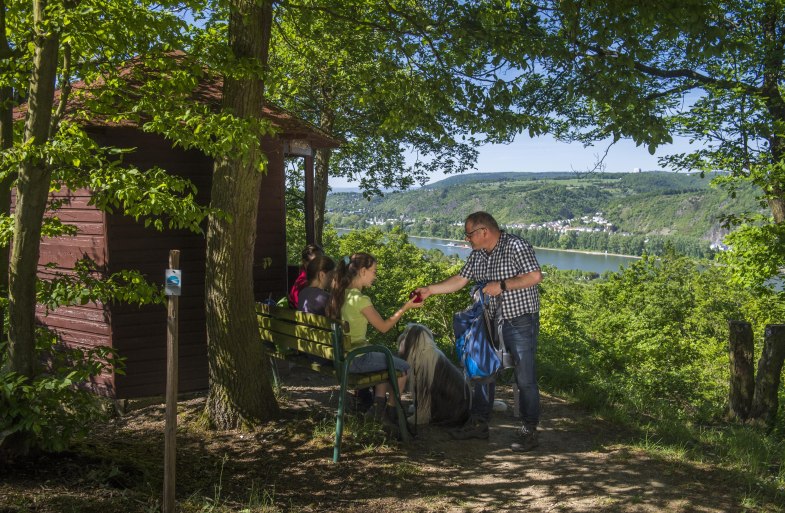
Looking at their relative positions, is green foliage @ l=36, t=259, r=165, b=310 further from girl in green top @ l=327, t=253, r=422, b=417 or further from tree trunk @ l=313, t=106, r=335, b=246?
tree trunk @ l=313, t=106, r=335, b=246

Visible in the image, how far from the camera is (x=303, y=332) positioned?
5457 millimetres

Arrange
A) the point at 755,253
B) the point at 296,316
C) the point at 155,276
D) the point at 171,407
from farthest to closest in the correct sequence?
the point at 755,253, the point at 155,276, the point at 296,316, the point at 171,407

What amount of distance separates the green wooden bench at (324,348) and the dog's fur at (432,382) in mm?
313

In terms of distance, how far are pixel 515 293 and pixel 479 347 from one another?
0.56 meters

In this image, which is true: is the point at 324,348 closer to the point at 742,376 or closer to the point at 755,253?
the point at 742,376

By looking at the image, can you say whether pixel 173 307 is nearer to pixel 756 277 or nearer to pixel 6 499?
pixel 6 499

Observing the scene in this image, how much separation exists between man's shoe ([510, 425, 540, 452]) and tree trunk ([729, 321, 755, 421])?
3857 millimetres

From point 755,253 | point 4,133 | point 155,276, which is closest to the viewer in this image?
point 4,133

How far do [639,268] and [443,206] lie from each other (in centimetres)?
8718

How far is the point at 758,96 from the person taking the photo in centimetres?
1205

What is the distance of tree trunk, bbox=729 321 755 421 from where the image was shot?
777cm

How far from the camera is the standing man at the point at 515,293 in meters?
5.07

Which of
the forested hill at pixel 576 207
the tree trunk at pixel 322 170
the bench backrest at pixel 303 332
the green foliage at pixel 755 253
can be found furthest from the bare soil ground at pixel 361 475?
the forested hill at pixel 576 207

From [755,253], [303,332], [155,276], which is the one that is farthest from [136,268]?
[755,253]
